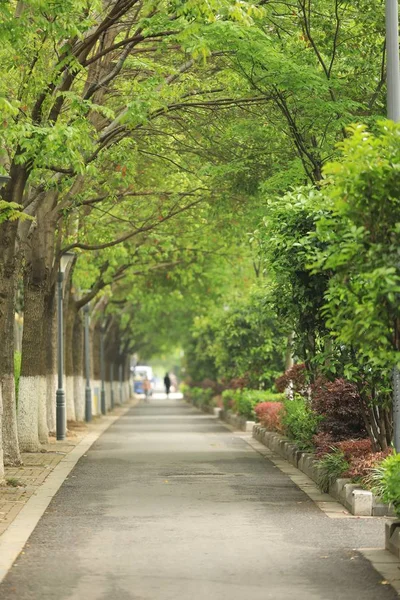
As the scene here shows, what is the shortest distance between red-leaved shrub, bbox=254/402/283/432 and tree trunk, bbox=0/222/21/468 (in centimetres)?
710

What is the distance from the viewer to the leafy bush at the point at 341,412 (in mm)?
18000

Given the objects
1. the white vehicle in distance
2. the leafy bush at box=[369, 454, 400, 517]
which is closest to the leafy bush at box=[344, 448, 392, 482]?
the leafy bush at box=[369, 454, 400, 517]

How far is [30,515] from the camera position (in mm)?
13773

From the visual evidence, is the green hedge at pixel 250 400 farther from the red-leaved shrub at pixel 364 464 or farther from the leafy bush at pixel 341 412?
the red-leaved shrub at pixel 364 464

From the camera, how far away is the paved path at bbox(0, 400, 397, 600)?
30.3ft

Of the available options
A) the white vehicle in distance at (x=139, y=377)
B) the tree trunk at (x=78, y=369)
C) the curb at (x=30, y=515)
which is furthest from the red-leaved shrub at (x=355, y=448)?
the white vehicle in distance at (x=139, y=377)

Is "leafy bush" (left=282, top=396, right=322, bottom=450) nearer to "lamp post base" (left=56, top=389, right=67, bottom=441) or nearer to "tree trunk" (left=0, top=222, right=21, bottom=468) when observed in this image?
"tree trunk" (left=0, top=222, right=21, bottom=468)

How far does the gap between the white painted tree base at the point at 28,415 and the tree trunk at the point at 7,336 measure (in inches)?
111

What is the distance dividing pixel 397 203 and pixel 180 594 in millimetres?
3378

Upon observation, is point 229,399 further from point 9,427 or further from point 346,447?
point 346,447

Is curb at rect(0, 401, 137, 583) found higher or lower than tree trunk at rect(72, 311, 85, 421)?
lower

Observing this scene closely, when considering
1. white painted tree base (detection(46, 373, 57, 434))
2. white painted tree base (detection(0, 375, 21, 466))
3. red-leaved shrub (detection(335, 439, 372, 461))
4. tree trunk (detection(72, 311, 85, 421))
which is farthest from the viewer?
tree trunk (detection(72, 311, 85, 421))

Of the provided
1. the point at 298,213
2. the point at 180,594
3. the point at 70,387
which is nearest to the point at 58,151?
the point at 298,213

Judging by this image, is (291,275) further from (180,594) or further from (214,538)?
(180,594)
